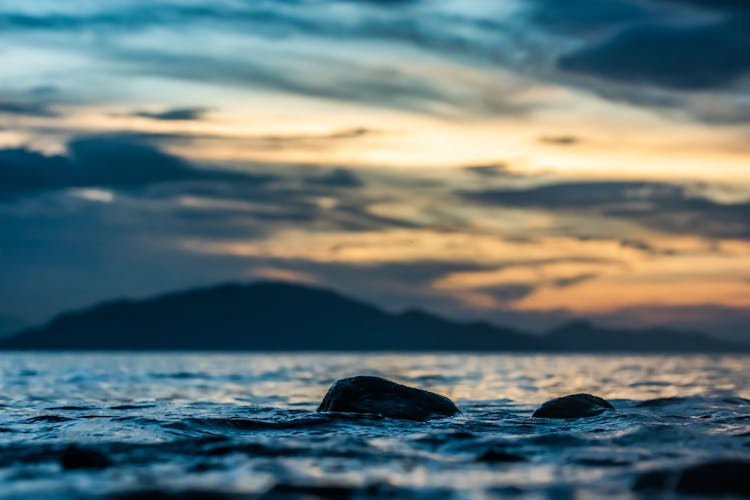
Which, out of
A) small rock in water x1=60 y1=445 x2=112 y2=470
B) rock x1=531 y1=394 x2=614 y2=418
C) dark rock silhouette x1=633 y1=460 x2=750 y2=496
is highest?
small rock in water x1=60 y1=445 x2=112 y2=470

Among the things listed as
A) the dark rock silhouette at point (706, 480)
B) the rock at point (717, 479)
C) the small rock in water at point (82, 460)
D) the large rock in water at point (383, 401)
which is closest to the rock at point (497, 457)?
the dark rock silhouette at point (706, 480)

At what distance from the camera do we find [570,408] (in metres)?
20.3

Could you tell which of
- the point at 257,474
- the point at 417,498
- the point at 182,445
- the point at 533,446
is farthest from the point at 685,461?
the point at 182,445

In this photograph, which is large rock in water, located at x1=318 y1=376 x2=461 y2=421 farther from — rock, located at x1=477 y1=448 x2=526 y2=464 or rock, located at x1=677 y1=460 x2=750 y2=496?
rock, located at x1=677 y1=460 x2=750 y2=496

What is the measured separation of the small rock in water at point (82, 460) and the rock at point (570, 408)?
11.5 meters

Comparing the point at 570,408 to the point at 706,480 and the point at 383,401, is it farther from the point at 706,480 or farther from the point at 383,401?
the point at 706,480

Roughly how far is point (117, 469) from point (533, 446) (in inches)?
275

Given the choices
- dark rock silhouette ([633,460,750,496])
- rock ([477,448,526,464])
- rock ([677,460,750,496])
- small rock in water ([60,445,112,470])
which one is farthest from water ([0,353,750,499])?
rock ([677,460,750,496])

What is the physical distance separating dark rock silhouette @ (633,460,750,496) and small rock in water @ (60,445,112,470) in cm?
750

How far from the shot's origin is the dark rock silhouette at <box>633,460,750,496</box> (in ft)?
32.7

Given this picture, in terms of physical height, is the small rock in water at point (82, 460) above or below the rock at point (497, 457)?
above

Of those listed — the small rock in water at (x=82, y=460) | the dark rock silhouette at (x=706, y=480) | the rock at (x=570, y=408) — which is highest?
the small rock in water at (x=82, y=460)

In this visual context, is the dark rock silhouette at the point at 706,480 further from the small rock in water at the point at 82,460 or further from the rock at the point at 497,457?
the small rock in water at the point at 82,460

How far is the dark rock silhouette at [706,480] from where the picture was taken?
9953 mm
